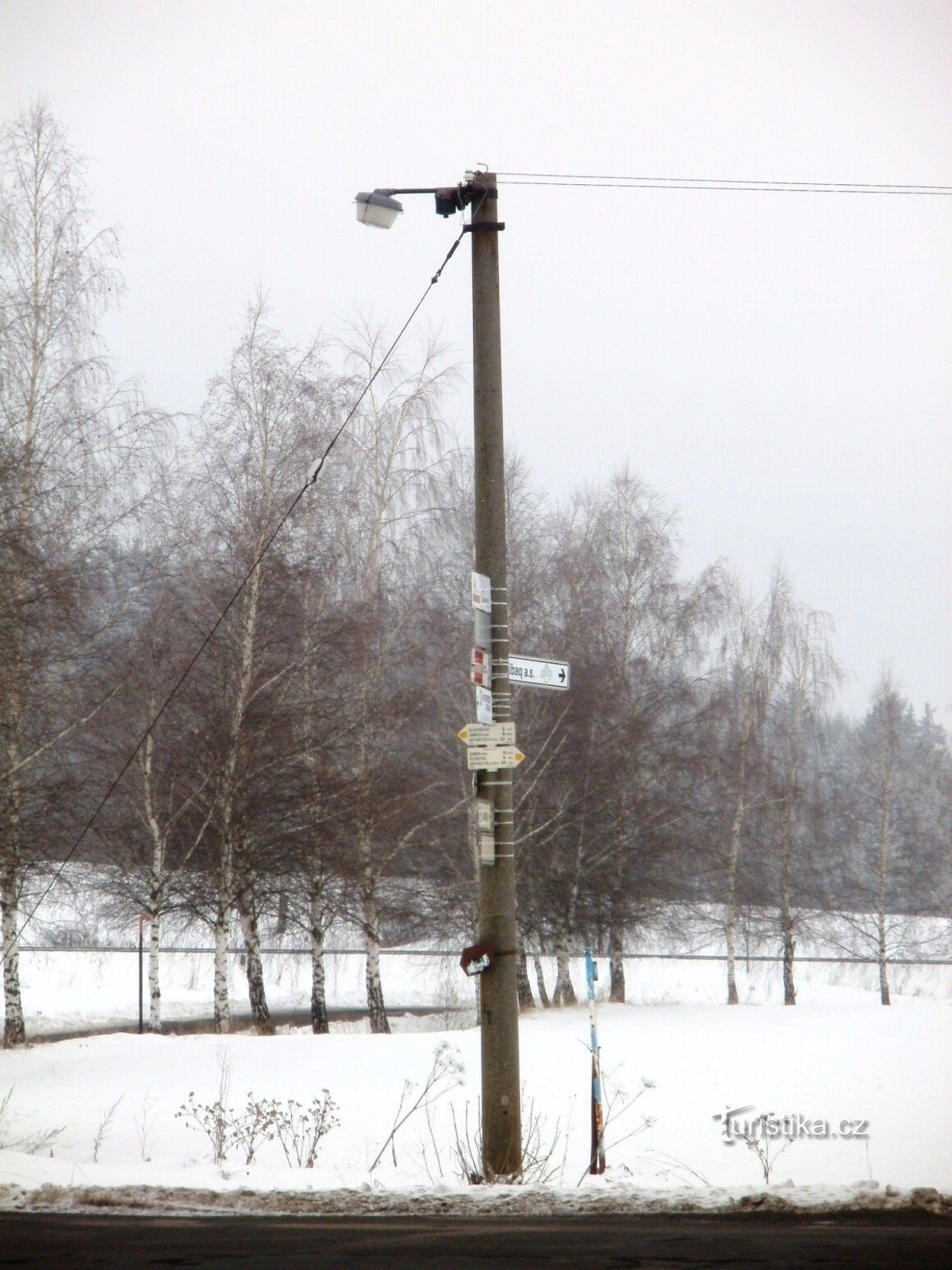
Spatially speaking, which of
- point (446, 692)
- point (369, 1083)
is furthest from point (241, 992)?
point (369, 1083)

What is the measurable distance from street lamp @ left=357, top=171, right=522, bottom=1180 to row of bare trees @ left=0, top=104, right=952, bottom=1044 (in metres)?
6.34

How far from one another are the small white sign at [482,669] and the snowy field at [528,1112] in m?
2.89

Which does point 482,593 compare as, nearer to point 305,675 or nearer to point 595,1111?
point 595,1111

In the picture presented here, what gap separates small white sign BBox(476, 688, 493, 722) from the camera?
25.6 feet

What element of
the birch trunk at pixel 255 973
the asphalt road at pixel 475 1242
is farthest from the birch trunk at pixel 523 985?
the asphalt road at pixel 475 1242

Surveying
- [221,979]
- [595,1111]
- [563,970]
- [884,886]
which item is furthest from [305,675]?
[884,886]

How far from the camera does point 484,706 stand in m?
7.86

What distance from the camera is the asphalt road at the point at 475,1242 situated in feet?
17.5

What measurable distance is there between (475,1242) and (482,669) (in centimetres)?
343

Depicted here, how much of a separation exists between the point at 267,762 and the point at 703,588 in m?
13.4

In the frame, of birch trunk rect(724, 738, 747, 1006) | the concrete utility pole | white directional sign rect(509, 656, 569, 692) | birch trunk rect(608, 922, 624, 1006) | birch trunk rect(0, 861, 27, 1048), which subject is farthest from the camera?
birch trunk rect(724, 738, 747, 1006)

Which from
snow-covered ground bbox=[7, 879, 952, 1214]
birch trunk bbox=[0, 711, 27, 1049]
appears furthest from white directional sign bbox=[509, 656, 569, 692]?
birch trunk bbox=[0, 711, 27, 1049]

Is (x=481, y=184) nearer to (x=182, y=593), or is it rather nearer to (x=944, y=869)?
(x=182, y=593)

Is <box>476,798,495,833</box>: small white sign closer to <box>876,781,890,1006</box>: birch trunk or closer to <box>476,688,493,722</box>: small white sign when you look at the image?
<box>476,688,493,722</box>: small white sign
